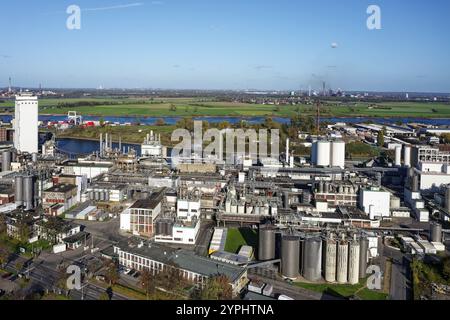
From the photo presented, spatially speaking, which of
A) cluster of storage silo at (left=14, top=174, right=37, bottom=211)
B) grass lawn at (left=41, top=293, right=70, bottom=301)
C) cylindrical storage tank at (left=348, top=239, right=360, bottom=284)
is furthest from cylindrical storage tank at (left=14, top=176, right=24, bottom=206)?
cylindrical storage tank at (left=348, top=239, right=360, bottom=284)

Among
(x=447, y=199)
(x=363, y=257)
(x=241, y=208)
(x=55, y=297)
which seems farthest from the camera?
(x=447, y=199)

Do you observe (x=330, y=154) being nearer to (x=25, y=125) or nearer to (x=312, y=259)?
(x=312, y=259)

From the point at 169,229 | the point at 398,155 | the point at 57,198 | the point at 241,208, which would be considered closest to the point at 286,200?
the point at 241,208

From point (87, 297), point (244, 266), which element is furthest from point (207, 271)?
point (87, 297)

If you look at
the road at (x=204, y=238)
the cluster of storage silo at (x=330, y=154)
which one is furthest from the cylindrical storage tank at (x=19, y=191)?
the cluster of storage silo at (x=330, y=154)

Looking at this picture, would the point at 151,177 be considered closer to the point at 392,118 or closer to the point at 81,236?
the point at 81,236

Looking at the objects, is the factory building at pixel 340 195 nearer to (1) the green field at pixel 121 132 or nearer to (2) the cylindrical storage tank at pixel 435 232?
(2) the cylindrical storage tank at pixel 435 232
